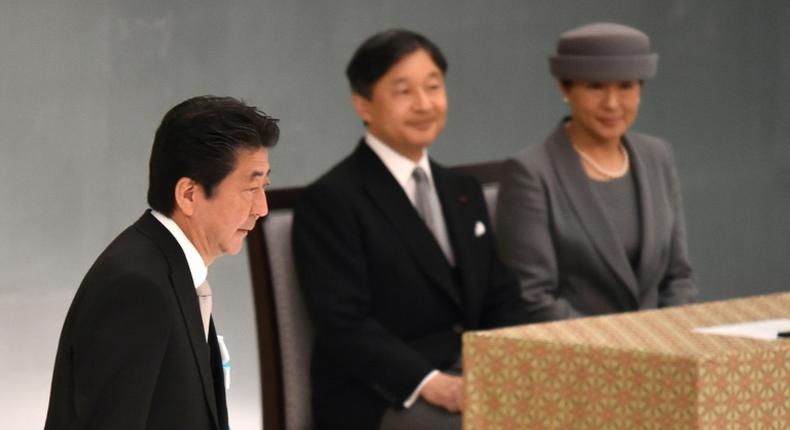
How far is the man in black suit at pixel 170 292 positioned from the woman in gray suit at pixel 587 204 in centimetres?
161

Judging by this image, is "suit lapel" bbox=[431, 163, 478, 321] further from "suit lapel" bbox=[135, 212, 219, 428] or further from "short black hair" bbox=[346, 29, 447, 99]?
"suit lapel" bbox=[135, 212, 219, 428]

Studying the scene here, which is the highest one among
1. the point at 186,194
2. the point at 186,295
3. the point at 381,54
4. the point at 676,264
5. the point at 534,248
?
the point at 381,54

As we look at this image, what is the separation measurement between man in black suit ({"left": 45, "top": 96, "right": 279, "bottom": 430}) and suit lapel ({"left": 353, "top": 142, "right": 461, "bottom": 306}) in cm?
143

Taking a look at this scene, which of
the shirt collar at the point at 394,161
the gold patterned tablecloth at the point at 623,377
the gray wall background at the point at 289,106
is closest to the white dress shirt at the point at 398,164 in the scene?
the shirt collar at the point at 394,161

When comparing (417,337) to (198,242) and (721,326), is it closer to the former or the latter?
(721,326)

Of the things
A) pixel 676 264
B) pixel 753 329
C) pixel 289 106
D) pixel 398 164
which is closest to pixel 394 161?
pixel 398 164

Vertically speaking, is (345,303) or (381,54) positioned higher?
Result: (381,54)

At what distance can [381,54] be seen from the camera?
3359mm

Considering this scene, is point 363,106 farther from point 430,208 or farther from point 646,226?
point 646,226

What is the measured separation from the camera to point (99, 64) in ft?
14.1

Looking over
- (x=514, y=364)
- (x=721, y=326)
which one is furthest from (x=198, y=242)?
(x=721, y=326)

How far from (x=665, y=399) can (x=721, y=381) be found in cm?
9

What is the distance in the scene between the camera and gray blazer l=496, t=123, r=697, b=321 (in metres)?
3.42

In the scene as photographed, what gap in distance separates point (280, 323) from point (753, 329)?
3.64 ft
